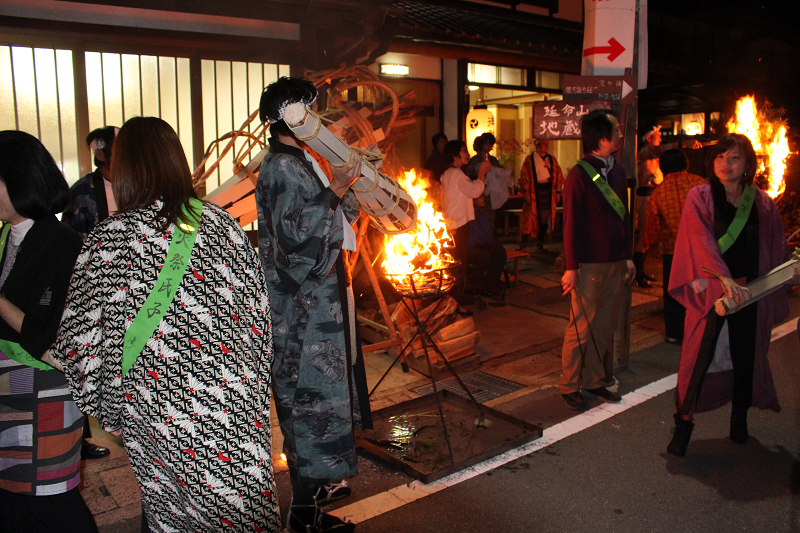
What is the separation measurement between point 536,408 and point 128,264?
4142 mm

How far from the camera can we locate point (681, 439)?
14.7ft

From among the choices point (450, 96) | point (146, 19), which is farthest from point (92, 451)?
point (450, 96)

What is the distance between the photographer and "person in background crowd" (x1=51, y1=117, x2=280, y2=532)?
2.31 m

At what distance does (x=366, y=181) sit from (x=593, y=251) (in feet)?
8.82

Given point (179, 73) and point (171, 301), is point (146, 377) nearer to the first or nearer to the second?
point (171, 301)

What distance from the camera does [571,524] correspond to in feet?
11.9

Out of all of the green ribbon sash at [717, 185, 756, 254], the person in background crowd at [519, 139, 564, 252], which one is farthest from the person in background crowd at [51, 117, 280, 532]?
the person in background crowd at [519, 139, 564, 252]

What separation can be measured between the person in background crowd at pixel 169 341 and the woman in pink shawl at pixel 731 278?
139 inches

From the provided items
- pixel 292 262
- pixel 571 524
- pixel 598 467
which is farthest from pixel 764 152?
pixel 292 262

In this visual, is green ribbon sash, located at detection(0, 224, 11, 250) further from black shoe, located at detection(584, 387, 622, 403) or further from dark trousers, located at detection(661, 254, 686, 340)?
dark trousers, located at detection(661, 254, 686, 340)

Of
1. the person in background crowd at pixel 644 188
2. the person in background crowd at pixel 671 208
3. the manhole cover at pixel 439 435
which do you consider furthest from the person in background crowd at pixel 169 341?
the person in background crowd at pixel 644 188

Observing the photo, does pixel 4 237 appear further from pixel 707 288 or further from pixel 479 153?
pixel 479 153

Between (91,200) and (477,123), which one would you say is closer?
(91,200)

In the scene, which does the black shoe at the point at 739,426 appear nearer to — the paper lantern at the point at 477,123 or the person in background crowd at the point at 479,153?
the person in background crowd at the point at 479,153
